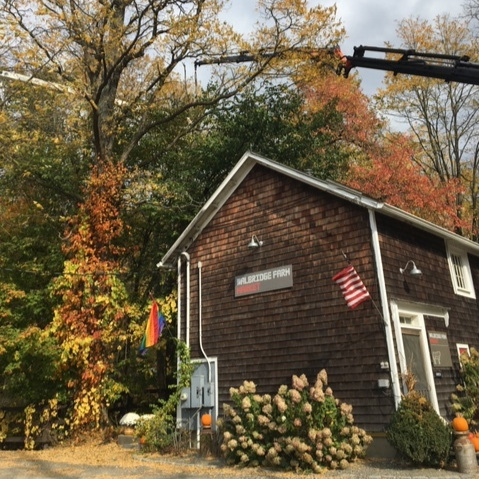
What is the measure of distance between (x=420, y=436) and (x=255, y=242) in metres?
6.28

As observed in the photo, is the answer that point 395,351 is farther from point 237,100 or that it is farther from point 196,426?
point 237,100

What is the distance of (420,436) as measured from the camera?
342 inches

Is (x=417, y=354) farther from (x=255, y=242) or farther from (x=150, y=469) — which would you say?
(x=150, y=469)

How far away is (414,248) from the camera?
481 inches

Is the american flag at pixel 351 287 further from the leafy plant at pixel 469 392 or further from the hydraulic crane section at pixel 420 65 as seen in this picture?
the hydraulic crane section at pixel 420 65

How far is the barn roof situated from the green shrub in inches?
→ 169

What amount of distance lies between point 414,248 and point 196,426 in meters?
7.41

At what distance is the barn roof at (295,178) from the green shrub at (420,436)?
429cm

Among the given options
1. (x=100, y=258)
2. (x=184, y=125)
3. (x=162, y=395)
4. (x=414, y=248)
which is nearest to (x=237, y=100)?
(x=184, y=125)

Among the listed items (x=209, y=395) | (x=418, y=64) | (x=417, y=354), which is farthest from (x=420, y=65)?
(x=209, y=395)

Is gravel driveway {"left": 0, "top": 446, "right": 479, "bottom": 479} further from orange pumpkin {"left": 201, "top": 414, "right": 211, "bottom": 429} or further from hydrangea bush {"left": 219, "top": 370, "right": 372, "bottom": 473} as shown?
orange pumpkin {"left": 201, "top": 414, "right": 211, "bottom": 429}

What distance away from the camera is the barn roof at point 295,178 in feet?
36.5

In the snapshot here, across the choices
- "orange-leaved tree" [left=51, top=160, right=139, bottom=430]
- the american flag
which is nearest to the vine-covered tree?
"orange-leaved tree" [left=51, top=160, right=139, bottom=430]

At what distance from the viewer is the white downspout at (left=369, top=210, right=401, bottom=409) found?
9.84 meters
